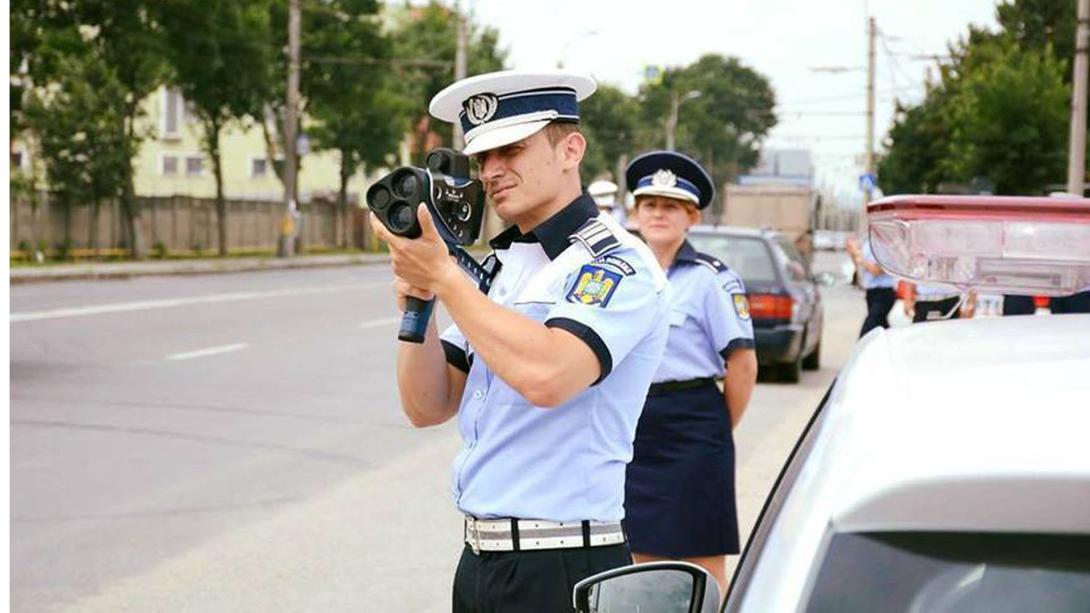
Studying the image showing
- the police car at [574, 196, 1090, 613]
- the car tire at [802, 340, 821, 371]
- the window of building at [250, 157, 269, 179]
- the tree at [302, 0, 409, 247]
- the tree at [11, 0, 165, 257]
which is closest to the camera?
the police car at [574, 196, 1090, 613]

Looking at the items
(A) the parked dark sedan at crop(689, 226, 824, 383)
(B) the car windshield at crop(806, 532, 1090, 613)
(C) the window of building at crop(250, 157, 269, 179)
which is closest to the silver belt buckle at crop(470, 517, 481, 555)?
(B) the car windshield at crop(806, 532, 1090, 613)

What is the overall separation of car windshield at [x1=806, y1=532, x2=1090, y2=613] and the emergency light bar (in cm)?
159

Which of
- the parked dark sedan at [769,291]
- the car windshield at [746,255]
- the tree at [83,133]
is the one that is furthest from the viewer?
the tree at [83,133]

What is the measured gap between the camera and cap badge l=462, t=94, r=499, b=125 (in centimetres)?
319

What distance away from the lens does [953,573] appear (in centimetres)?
166

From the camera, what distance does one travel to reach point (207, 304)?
24.1 meters

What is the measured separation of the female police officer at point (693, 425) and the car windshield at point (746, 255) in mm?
9895

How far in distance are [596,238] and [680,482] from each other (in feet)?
7.15

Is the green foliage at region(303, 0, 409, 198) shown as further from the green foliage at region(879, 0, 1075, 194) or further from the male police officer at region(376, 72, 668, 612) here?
the male police officer at region(376, 72, 668, 612)

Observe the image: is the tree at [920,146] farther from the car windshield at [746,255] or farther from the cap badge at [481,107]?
the cap badge at [481,107]

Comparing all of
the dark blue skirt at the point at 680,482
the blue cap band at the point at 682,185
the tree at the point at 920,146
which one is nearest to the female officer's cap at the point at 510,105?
the dark blue skirt at the point at 680,482

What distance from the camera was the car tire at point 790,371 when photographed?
15.8 meters

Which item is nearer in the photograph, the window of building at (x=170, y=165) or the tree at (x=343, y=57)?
the tree at (x=343, y=57)

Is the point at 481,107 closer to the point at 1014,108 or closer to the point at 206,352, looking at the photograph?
the point at 206,352
